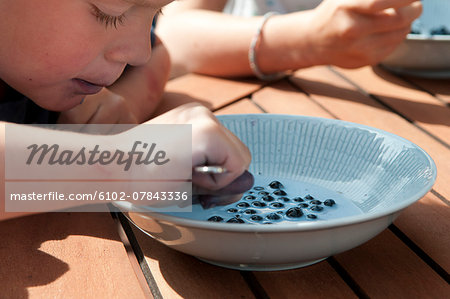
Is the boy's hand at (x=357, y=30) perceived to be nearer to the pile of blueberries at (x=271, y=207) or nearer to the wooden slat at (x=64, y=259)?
the pile of blueberries at (x=271, y=207)

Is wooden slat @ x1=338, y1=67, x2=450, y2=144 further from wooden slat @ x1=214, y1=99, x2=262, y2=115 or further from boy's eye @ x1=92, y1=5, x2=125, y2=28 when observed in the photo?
boy's eye @ x1=92, y1=5, x2=125, y2=28

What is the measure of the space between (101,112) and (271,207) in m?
0.40

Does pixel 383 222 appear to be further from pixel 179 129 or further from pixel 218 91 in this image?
pixel 218 91

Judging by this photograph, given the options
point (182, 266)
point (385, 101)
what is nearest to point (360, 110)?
point (385, 101)

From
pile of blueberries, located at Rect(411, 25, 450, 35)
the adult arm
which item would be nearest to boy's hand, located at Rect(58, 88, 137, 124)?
the adult arm

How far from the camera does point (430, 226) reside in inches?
25.0

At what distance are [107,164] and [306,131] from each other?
300mm

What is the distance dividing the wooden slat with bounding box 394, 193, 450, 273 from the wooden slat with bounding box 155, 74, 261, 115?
436mm

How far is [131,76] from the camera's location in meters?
1.08

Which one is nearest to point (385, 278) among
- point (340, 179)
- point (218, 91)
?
point (340, 179)

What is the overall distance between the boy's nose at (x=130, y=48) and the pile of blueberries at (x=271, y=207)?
0.78 ft

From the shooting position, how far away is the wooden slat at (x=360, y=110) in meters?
0.80

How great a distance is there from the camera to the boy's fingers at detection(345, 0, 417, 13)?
97cm

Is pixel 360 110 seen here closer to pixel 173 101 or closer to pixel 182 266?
pixel 173 101
